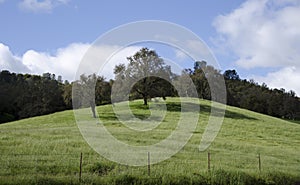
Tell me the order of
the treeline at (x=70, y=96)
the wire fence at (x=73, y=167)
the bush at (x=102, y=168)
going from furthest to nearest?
the treeline at (x=70, y=96) < the bush at (x=102, y=168) < the wire fence at (x=73, y=167)

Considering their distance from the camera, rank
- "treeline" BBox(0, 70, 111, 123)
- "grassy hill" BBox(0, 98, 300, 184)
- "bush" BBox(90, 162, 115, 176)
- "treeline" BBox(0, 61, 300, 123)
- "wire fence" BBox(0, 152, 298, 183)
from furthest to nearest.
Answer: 1. "treeline" BBox(0, 70, 111, 123)
2. "treeline" BBox(0, 61, 300, 123)
3. "bush" BBox(90, 162, 115, 176)
4. "wire fence" BBox(0, 152, 298, 183)
5. "grassy hill" BBox(0, 98, 300, 184)

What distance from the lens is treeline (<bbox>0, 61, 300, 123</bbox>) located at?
5434cm

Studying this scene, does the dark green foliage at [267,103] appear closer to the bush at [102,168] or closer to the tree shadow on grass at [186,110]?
the tree shadow on grass at [186,110]

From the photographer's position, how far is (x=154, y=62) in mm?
56438

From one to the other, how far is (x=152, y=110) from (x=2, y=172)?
3987 cm

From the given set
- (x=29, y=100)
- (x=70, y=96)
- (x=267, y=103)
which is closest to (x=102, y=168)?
(x=70, y=96)

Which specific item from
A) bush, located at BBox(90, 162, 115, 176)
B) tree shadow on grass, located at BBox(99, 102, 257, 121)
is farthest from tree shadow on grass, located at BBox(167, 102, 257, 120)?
bush, located at BBox(90, 162, 115, 176)

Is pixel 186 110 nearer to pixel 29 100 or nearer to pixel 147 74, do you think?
pixel 147 74

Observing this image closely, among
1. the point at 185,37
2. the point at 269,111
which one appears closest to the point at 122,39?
the point at 185,37

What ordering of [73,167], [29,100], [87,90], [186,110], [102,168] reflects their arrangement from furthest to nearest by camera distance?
[29,100] < [186,110] < [87,90] < [102,168] < [73,167]

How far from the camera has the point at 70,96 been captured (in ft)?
180

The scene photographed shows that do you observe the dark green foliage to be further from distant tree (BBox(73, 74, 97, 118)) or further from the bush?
the bush

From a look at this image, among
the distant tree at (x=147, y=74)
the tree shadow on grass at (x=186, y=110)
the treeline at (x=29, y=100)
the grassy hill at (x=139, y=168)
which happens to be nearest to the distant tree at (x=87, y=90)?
the tree shadow on grass at (x=186, y=110)

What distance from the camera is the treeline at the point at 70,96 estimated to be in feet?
178
